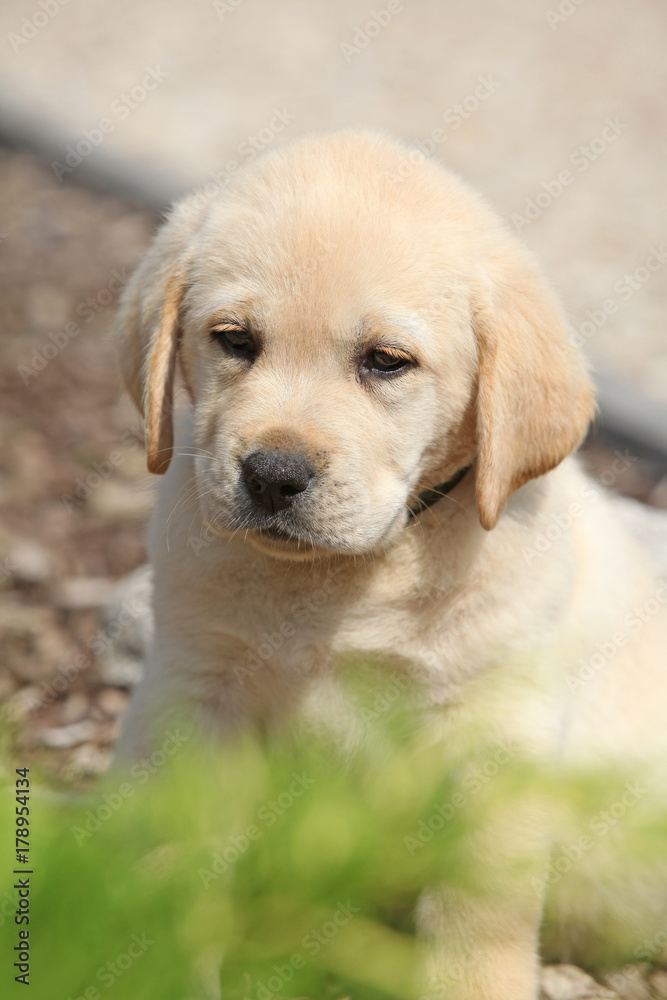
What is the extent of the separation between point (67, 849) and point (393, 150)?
100 inches

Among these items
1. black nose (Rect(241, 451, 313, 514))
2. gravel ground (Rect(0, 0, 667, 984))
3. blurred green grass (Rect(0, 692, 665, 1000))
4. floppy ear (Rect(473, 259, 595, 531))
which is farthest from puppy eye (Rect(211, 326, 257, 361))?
blurred green grass (Rect(0, 692, 665, 1000))

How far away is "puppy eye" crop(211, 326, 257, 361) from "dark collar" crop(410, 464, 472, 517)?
2.09ft

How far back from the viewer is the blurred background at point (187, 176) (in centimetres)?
507

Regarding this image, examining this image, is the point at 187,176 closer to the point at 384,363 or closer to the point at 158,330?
the point at 158,330

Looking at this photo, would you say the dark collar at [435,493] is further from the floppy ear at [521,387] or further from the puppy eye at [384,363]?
the puppy eye at [384,363]

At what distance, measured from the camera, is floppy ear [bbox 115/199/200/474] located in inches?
119

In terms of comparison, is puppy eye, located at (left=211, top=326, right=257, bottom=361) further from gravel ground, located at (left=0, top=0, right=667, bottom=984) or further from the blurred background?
gravel ground, located at (left=0, top=0, right=667, bottom=984)

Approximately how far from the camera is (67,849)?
71cm

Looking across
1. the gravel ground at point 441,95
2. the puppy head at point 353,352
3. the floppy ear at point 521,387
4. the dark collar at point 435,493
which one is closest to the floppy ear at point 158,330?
the puppy head at point 353,352

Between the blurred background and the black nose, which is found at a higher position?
the black nose

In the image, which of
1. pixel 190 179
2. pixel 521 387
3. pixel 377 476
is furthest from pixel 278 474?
pixel 190 179

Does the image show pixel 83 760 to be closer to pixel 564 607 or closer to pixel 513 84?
pixel 564 607

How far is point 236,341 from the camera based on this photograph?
2.82 m

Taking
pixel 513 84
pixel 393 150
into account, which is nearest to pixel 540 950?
pixel 393 150
